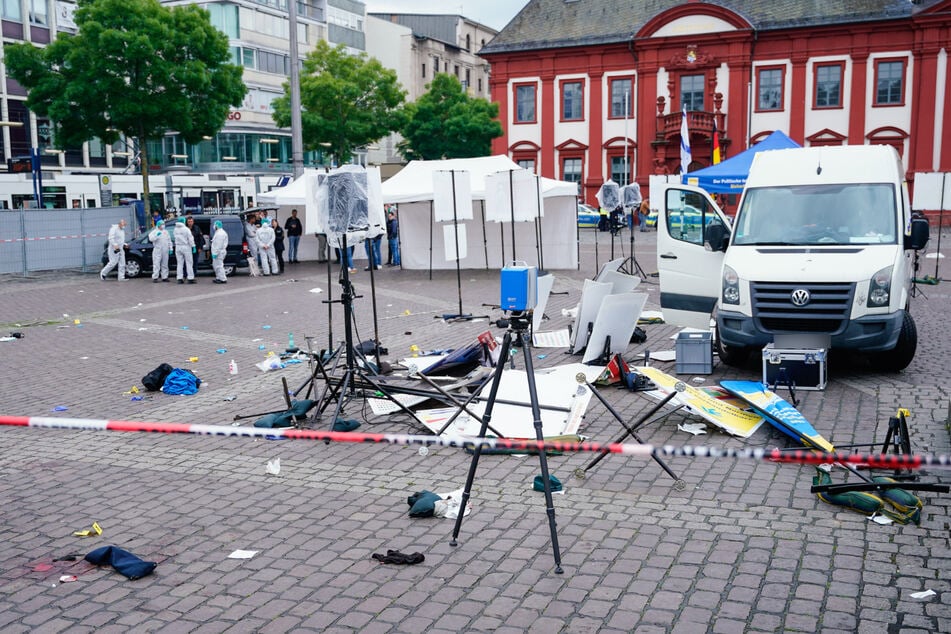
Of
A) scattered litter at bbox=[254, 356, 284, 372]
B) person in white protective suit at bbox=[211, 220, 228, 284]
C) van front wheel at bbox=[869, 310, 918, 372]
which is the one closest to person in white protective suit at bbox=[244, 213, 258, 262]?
person in white protective suit at bbox=[211, 220, 228, 284]

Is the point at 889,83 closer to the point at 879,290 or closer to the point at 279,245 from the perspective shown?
the point at 279,245

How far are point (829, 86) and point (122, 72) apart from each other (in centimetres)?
3678

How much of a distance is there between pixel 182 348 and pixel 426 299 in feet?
21.7

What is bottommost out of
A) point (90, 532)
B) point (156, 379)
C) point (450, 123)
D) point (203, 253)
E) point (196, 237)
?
point (90, 532)

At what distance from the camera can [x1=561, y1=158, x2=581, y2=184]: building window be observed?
55562mm

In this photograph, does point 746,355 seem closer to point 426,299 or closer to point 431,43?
point 426,299

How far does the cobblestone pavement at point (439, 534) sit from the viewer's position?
4.69 metres

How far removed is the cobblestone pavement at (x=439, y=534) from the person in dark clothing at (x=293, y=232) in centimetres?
1848

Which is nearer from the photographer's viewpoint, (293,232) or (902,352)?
(902,352)

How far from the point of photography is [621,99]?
176 ft

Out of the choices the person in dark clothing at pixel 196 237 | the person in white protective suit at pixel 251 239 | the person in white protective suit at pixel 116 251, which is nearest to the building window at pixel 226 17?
the person in dark clothing at pixel 196 237

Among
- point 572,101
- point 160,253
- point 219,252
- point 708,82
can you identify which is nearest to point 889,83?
point 708,82

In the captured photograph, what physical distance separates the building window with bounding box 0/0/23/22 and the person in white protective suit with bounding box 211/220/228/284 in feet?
134

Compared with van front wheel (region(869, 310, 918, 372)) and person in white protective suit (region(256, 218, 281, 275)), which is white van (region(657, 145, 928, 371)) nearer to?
van front wheel (region(869, 310, 918, 372))
